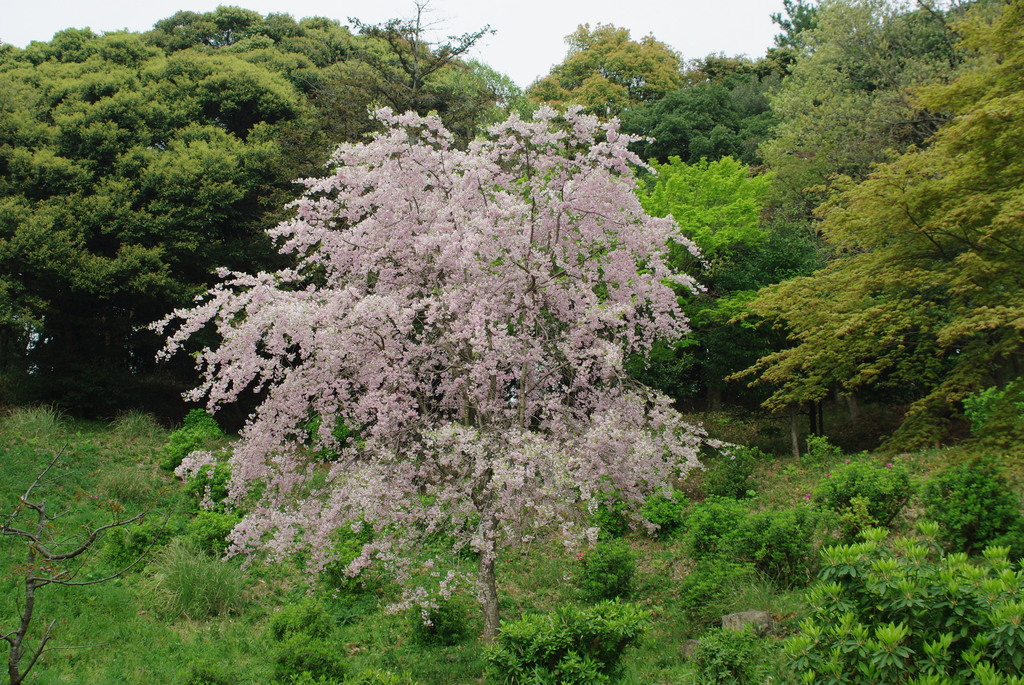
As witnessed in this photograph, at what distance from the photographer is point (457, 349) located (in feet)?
22.9

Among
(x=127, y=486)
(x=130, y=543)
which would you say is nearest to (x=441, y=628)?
(x=130, y=543)

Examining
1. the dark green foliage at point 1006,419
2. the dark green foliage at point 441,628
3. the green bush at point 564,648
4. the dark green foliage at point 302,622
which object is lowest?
the dark green foliage at point 441,628

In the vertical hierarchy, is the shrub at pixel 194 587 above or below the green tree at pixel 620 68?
below

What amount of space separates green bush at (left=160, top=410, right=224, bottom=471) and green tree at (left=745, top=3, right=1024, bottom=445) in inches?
444

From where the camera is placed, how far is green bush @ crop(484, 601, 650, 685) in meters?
5.30

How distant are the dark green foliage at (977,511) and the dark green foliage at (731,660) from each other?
2523 mm

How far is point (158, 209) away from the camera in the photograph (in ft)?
A: 55.7

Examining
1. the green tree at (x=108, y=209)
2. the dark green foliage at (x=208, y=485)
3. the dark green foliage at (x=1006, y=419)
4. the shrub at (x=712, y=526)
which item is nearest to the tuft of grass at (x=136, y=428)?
the green tree at (x=108, y=209)

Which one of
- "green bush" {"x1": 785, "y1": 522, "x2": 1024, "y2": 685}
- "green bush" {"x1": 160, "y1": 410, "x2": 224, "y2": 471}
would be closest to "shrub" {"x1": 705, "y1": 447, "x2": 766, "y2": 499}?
"green bush" {"x1": 785, "y1": 522, "x2": 1024, "y2": 685}

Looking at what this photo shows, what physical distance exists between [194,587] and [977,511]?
344 inches

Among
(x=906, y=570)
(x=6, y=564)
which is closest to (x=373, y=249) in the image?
(x=906, y=570)

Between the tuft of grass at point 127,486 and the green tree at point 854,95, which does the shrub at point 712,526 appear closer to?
the tuft of grass at point 127,486

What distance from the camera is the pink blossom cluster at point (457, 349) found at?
6.50m

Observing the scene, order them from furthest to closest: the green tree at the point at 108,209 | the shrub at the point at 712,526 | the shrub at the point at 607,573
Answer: the green tree at the point at 108,209, the shrub at the point at 607,573, the shrub at the point at 712,526
